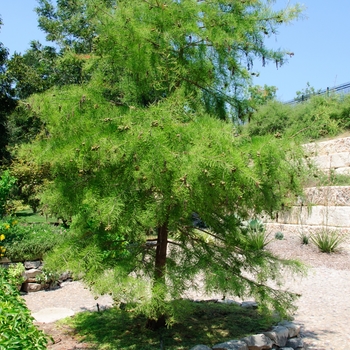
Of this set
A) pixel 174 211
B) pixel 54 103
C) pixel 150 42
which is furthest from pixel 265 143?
pixel 54 103

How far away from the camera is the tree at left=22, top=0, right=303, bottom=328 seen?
2.73 meters

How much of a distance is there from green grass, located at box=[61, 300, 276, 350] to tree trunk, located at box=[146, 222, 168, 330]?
8cm

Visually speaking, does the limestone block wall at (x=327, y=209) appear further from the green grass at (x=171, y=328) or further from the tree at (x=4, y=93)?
the tree at (x=4, y=93)

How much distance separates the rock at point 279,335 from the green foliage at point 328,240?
4.94 m

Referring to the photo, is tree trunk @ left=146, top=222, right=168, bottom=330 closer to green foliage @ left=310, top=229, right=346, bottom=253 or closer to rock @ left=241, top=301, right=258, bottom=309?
rock @ left=241, top=301, right=258, bottom=309

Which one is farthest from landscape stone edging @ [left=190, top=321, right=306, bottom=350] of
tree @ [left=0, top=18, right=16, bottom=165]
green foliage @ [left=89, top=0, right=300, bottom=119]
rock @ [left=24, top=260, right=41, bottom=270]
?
tree @ [left=0, top=18, right=16, bottom=165]

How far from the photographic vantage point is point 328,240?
853cm

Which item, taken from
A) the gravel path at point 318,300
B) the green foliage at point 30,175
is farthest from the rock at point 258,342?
the green foliage at point 30,175

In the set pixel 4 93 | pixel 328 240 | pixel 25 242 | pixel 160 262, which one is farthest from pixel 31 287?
pixel 4 93

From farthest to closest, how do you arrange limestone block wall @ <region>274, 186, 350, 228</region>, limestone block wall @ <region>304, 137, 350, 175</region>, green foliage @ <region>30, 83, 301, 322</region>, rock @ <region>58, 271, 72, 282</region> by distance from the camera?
limestone block wall @ <region>304, 137, 350, 175</region> → limestone block wall @ <region>274, 186, 350, 228</region> → rock @ <region>58, 271, 72, 282</region> → green foliage @ <region>30, 83, 301, 322</region>

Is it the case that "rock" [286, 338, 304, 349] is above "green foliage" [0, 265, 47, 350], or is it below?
below

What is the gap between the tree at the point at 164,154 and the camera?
273 cm

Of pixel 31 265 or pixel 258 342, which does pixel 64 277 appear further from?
pixel 258 342

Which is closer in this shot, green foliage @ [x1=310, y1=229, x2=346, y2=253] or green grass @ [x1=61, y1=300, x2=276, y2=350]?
green grass @ [x1=61, y1=300, x2=276, y2=350]
